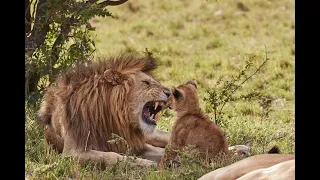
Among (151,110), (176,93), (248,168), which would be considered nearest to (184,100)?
(176,93)

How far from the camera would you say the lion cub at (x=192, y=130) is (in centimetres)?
489

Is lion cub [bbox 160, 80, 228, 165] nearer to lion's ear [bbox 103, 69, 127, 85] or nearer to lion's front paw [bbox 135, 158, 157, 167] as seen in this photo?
lion's front paw [bbox 135, 158, 157, 167]

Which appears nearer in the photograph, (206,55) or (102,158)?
(102,158)

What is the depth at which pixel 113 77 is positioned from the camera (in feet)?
17.4

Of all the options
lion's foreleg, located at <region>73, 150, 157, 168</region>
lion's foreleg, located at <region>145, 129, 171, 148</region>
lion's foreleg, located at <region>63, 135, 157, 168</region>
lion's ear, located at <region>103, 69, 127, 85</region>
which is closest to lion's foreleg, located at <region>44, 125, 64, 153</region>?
lion's foreleg, located at <region>63, 135, 157, 168</region>

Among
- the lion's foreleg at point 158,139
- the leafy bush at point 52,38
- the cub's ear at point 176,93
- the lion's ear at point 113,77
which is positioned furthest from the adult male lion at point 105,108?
the leafy bush at point 52,38

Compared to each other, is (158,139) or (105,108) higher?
(105,108)

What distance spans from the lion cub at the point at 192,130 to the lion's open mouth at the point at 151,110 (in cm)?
20

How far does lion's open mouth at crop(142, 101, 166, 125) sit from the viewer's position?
527 cm

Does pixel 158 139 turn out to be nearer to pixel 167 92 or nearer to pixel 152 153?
pixel 152 153

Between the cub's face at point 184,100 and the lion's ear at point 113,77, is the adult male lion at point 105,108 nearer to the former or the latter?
the lion's ear at point 113,77

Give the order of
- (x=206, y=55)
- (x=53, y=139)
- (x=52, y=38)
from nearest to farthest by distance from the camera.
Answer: (x=53, y=139), (x=52, y=38), (x=206, y=55)

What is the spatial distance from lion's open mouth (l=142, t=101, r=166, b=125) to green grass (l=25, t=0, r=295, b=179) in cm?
44

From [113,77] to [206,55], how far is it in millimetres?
5950
